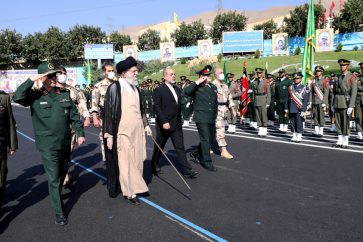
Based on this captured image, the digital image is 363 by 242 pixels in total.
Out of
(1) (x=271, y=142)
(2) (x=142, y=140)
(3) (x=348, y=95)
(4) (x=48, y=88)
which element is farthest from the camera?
(1) (x=271, y=142)

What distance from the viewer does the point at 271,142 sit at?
35.9 feet

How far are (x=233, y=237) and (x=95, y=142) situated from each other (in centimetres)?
933

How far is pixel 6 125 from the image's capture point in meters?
5.30

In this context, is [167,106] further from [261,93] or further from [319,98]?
[319,98]

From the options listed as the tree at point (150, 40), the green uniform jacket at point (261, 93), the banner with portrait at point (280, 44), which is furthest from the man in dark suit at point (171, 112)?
the tree at point (150, 40)

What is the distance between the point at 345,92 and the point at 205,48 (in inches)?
1768

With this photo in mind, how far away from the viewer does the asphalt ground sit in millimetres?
4477

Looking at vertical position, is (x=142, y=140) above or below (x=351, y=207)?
above

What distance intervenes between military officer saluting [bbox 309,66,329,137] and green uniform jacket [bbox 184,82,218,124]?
18.7 feet

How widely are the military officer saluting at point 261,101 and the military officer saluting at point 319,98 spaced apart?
5.14 ft

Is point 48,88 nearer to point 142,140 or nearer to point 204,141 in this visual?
point 142,140

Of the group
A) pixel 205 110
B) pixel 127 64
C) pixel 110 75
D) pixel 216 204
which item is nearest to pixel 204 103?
pixel 205 110

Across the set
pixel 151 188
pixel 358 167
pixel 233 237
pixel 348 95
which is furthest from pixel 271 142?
pixel 233 237

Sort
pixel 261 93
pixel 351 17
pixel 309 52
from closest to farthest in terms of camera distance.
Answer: pixel 261 93 → pixel 309 52 → pixel 351 17
